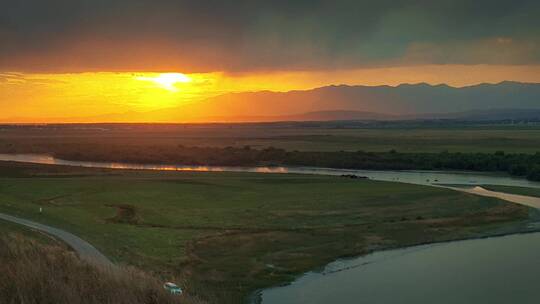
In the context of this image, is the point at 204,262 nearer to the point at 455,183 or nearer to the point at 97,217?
the point at 97,217

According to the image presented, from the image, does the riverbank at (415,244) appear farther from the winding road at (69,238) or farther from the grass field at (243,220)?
the winding road at (69,238)

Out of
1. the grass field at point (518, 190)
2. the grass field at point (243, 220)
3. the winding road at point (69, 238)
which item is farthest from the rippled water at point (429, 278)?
the grass field at point (518, 190)

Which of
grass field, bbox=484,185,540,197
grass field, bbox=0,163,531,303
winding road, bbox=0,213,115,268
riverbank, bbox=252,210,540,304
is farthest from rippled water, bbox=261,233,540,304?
grass field, bbox=484,185,540,197

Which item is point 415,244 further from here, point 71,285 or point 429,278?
point 71,285

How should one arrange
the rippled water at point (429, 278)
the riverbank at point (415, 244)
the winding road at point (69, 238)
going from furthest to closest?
the riverbank at point (415, 244)
the winding road at point (69, 238)
the rippled water at point (429, 278)

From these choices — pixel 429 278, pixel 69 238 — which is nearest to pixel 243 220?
pixel 69 238

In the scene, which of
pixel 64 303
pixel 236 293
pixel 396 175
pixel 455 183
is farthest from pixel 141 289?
pixel 396 175

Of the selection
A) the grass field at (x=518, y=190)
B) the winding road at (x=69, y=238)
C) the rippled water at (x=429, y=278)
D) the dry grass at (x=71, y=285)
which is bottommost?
the rippled water at (x=429, y=278)
